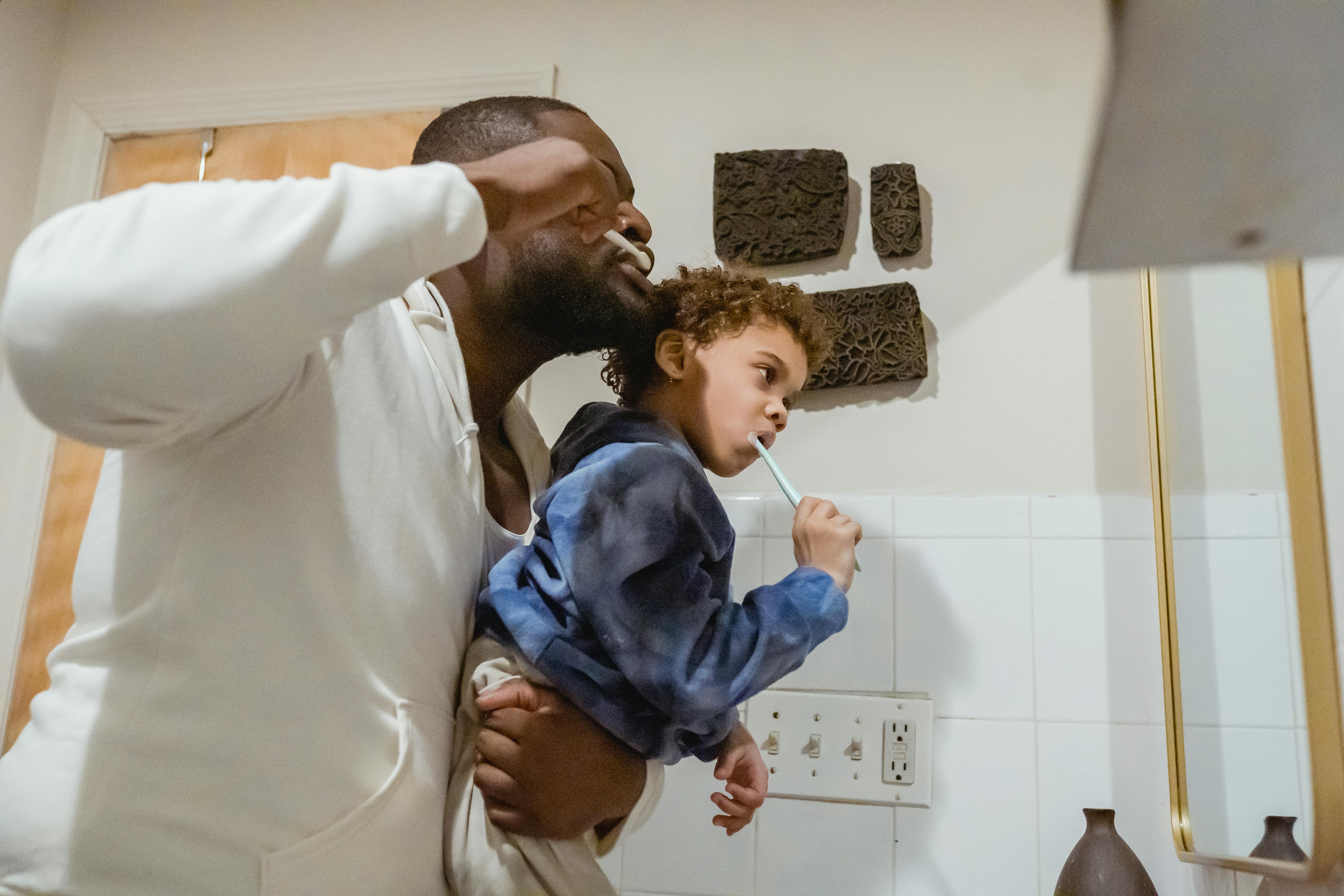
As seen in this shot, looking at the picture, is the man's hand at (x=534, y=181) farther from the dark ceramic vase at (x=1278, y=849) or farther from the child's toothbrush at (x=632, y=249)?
the dark ceramic vase at (x=1278, y=849)

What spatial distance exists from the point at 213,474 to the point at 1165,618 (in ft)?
4.01

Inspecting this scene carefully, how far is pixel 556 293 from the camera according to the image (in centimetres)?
112

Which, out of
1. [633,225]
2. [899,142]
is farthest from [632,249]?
[899,142]

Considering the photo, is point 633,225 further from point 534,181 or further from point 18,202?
point 18,202

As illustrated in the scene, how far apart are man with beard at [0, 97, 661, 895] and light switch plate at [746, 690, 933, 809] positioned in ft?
1.79

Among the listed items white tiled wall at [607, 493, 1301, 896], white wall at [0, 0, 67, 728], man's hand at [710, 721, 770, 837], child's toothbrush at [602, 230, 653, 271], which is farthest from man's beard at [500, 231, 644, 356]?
white wall at [0, 0, 67, 728]

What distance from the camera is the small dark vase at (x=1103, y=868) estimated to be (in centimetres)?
129

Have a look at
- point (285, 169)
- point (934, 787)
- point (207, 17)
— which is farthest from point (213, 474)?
point (207, 17)

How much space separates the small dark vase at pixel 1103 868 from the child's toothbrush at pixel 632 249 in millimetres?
913

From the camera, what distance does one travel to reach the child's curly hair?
4.10ft

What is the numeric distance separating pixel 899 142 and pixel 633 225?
0.74 meters

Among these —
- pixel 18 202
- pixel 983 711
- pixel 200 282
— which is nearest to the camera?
pixel 200 282

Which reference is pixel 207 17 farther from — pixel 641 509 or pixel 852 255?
pixel 641 509

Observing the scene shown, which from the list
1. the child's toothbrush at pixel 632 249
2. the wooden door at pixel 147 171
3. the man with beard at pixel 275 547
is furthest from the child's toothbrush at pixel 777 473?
the wooden door at pixel 147 171
